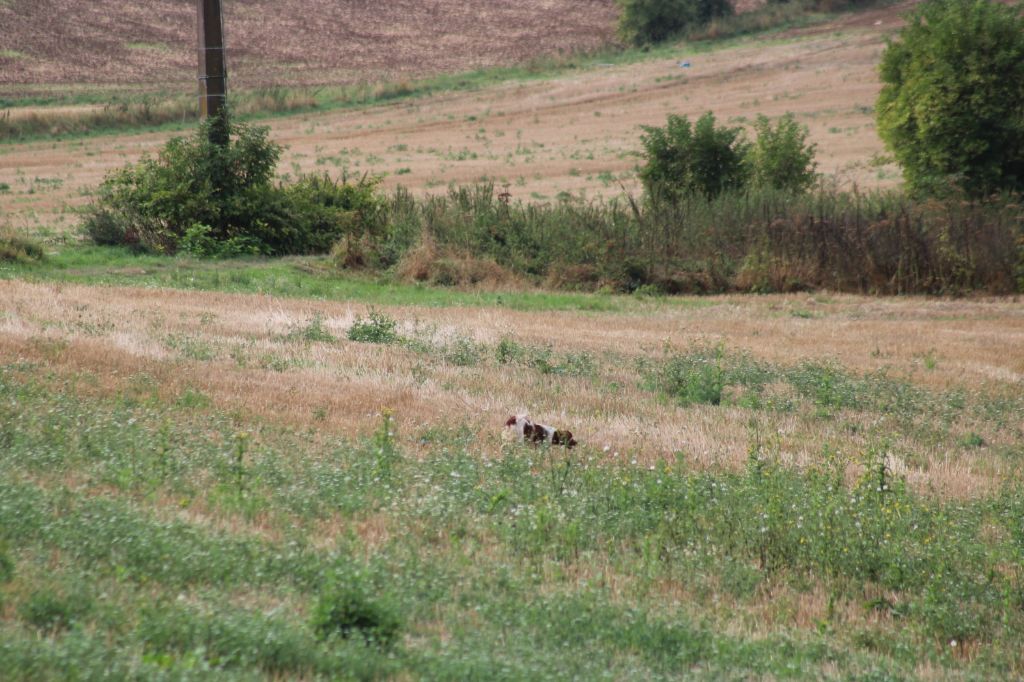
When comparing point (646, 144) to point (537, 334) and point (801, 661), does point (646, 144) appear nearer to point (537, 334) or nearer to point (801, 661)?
point (537, 334)

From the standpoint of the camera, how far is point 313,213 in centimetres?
2191

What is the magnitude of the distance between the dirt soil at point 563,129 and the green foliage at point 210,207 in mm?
2702

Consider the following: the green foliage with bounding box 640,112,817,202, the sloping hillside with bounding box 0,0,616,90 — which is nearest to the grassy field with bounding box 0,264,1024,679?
the green foliage with bounding box 640,112,817,202

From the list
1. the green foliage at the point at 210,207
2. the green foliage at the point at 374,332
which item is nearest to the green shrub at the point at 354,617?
the green foliage at the point at 374,332

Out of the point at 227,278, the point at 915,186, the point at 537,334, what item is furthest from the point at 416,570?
the point at 915,186

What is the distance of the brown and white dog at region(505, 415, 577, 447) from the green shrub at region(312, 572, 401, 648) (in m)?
3.53

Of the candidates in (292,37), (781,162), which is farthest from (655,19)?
(781,162)

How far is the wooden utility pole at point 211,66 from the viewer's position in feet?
69.5

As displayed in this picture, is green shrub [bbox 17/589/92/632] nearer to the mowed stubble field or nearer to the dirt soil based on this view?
the mowed stubble field

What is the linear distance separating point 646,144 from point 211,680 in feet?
68.5

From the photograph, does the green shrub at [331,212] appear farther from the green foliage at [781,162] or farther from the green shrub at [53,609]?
the green shrub at [53,609]

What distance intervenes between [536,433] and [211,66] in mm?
15295

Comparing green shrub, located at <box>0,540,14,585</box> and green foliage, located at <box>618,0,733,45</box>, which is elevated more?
green foliage, located at <box>618,0,733,45</box>

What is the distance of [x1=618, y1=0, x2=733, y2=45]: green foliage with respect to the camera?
231 ft
